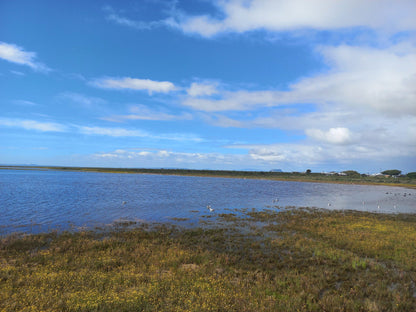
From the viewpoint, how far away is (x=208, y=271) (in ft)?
41.4

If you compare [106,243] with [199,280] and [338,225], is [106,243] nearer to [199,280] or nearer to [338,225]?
[199,280]

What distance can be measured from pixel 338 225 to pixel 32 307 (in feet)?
94.0

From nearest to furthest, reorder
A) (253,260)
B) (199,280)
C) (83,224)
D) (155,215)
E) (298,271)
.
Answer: (199,280) < (298,271) < (253,260) < (83,224) < (155,215)

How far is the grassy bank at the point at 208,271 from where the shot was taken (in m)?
9.24

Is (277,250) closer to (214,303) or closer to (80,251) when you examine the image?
(214,303)

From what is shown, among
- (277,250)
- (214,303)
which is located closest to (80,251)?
(214,303)

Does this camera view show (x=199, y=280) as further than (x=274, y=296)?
Yes

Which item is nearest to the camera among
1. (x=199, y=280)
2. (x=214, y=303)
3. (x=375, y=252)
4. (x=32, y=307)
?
(x=32, y=307)

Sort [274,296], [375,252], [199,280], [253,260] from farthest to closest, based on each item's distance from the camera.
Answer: [375,252] < [253,260] < [199,280] < [274,296]

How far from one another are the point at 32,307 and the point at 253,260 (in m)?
11.7

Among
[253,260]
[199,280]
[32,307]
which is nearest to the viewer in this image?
[32,307]

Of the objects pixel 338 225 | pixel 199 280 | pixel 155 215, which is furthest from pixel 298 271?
pixel 155 215

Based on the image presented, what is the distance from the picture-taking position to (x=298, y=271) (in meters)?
13.5

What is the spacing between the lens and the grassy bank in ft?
30.3
